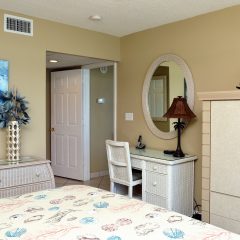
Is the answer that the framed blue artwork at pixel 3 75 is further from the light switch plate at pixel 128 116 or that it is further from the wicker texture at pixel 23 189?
the light switch plate at pixel 128 116

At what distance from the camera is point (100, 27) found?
380 cm

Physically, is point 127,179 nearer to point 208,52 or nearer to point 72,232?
point 208,52

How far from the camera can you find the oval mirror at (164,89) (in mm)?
3467

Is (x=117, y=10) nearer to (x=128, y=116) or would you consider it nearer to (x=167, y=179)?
(x=128, y=116)

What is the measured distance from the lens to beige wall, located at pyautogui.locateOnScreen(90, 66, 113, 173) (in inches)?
204

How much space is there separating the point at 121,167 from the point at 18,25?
6.66 feet

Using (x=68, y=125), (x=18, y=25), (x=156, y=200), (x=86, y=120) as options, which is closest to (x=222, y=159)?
(x=156, y=200)

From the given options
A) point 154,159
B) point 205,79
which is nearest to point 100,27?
point 205,79

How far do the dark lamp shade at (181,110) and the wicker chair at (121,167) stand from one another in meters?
0.64

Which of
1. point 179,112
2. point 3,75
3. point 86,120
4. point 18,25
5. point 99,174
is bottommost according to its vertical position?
point 99,174

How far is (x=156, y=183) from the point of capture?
10.5ft

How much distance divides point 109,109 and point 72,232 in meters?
4.22

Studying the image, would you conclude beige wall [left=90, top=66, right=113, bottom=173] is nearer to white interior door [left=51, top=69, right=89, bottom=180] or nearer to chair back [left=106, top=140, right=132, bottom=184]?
white interior door [left=51, top=69, right=89, bottom=180]

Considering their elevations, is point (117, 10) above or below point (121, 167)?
above
